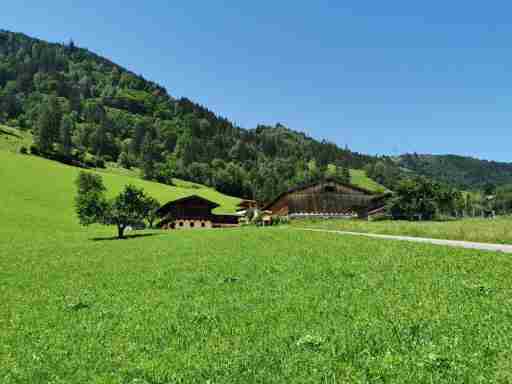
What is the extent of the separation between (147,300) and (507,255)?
15610 mm

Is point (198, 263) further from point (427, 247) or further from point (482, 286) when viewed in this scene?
point (482, 286)

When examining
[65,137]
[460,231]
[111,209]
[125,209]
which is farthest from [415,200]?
[65,137]

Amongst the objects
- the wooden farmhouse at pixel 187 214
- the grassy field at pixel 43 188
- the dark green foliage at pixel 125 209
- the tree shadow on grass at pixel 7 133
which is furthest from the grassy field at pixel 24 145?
the dark green foliage at pixel 125 209

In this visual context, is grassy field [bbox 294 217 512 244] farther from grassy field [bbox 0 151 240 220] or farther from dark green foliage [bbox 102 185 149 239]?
grassy field [bbox 0 151 240 220]

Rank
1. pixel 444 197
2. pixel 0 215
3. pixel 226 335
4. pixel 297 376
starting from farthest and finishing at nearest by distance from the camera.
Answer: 1. pixel 444 197
2. pixel 0 215
3. pixel 226 335
4. pixel 297 376

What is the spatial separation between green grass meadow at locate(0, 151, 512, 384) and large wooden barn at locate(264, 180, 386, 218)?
70267mm

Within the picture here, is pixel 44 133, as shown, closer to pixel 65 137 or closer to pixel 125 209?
pixel 65 137

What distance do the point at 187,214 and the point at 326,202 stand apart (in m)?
31.6

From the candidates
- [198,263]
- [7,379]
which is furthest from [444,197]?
[7,379]

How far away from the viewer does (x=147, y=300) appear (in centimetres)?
1375

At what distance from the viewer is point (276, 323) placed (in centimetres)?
1002

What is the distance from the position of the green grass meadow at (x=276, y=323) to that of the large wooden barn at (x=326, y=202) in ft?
231

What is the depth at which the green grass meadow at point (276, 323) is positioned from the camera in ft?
23.8

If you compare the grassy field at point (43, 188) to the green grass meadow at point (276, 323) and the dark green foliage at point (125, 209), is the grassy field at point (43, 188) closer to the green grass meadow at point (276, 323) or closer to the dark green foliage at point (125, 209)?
the dark green foliage at point (125, 209)
